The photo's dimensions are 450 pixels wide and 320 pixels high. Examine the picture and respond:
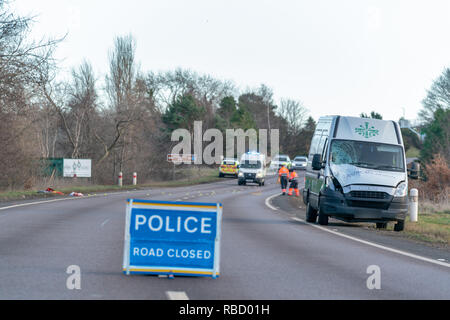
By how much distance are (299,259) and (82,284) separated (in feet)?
14.0

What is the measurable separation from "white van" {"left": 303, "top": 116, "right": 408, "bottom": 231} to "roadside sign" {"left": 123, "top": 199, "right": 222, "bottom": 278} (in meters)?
9.20

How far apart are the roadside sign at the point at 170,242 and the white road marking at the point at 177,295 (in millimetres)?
1013

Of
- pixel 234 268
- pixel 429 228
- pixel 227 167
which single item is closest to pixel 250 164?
pixel 227 167

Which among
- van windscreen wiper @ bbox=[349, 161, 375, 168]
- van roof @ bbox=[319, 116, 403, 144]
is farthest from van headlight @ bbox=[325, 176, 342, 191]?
van roof @ bbox=[319, 116, 403, 144]

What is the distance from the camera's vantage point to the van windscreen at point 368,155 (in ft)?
59.5

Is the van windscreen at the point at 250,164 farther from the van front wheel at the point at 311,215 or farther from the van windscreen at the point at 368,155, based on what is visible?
the van windscreen at the point at 368,155

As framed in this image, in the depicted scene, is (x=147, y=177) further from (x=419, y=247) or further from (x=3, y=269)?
(x=3, y=269)

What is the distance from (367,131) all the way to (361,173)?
135cm

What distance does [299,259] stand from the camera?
37.3 feet

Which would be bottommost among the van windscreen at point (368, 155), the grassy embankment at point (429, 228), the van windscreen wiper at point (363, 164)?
the grassy embankment at point (429, 228)

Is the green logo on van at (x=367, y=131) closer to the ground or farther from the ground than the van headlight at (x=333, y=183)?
farther from the ground

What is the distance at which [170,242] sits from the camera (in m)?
8.97

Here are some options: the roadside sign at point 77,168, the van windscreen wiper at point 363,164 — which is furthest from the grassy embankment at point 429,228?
the roadside sign at point 77,168

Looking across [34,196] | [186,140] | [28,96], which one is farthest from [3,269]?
[186,140]
